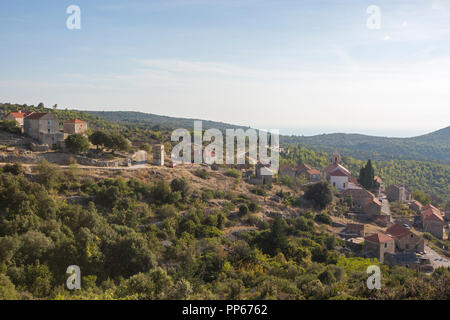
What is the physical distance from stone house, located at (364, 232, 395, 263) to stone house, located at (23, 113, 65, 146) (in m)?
27.3

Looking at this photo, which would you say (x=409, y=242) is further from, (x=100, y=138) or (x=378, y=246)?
(x=100, y=138)

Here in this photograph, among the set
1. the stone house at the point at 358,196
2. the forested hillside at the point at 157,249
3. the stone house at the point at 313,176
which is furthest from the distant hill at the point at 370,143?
the forested hillside at the point at 157,249

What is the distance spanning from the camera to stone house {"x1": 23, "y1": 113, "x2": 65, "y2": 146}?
1087 inches

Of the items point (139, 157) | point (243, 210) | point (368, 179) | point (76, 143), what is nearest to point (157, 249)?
point (243, 210)

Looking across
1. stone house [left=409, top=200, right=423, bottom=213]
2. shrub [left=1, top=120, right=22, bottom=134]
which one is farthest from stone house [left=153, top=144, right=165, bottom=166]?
stone house [left=409, top=200, right=423, bottom=213]

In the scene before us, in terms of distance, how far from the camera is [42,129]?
2820 centimetres

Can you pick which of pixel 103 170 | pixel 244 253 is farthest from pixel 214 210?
pixel 103 170

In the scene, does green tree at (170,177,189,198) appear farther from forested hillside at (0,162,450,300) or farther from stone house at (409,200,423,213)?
stone house at (409,200,423,213)

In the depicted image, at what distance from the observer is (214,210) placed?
2339 centimetres

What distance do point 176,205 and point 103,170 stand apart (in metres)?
6.52

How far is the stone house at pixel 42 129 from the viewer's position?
90.6 ft

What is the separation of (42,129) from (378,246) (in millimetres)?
29932

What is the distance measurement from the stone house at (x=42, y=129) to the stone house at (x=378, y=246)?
27.3m

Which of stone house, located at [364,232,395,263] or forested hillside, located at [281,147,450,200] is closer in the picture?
stone house, located at [364,232,395,263]
